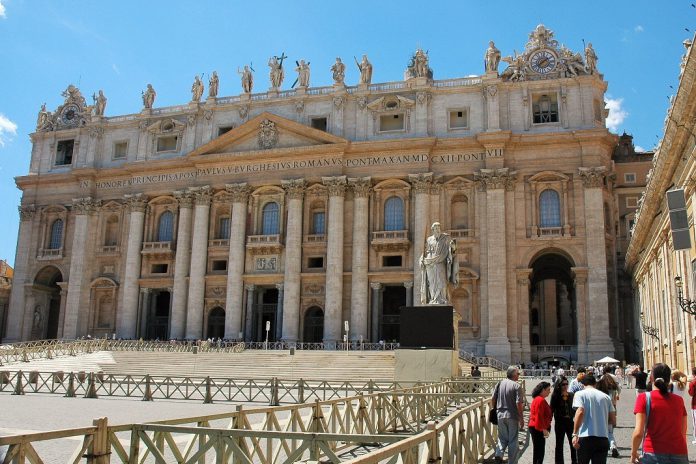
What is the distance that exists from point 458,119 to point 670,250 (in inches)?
1060

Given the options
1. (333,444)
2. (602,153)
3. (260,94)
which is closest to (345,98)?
(260,94)

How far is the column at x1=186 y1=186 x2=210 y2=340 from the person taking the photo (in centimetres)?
Answer: 5212

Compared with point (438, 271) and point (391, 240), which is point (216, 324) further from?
point (438, 271)

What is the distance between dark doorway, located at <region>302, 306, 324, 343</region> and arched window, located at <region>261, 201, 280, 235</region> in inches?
258

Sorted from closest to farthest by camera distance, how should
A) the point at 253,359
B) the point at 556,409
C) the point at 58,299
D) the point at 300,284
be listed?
the point at 556,409 → the point at 253,359 → the point at 300,284 → the point at 58,299

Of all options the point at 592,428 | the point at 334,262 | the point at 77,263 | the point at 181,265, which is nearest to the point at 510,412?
the point at 592,428

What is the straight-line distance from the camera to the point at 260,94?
2203 inches

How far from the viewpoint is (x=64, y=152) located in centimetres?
6241

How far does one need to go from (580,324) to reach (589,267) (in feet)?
12.1

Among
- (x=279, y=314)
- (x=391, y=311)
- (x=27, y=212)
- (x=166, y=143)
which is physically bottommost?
(x=279, y=314)

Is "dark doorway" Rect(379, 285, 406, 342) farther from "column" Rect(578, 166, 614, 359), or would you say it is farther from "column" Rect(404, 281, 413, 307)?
"column" Rect(578, 166, 614, 359)

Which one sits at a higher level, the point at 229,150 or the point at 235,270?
the point at 229,150

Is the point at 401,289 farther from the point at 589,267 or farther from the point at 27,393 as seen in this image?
the point at 27,393

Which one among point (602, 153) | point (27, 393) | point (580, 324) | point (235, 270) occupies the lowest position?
point (27, 393)
